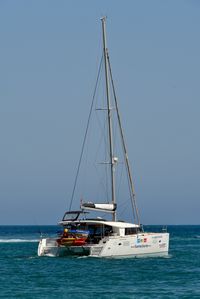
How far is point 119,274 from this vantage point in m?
47.6

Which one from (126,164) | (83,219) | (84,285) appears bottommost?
(84,285)

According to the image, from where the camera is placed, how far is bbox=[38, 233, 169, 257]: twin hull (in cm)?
5538

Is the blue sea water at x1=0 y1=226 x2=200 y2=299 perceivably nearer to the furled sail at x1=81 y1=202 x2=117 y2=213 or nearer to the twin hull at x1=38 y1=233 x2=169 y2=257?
the twin hull at x1=38 y1=233 x2=169 y2=257

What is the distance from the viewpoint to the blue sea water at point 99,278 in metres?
39.6

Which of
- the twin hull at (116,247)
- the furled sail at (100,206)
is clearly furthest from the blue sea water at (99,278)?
the furled sail at (100,206)

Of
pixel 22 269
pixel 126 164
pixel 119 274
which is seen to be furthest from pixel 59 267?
pixel 126 164

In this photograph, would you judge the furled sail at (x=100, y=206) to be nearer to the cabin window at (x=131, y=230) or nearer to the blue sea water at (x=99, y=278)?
Answer: the cabin window at (x=131, y=230)

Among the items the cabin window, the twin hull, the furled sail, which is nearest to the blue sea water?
the twin hull

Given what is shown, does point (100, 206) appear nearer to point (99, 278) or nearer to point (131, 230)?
point (131, 230)

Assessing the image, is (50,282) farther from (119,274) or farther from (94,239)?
(94,239)

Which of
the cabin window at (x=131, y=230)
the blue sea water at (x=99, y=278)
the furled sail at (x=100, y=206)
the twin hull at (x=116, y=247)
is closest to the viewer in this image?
the blue sea water at (x=99, y=278)

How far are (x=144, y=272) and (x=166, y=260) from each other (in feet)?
32.9

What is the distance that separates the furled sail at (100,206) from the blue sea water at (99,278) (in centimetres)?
416

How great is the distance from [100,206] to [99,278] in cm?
1425
